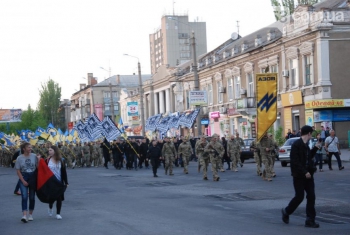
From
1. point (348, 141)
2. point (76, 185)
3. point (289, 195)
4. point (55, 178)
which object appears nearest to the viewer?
point (55, 178)

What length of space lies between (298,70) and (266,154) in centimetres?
2278

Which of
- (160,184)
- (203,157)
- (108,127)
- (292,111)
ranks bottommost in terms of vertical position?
(160,184)

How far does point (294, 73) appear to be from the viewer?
45719 mm

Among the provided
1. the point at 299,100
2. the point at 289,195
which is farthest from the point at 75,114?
the point at 289,195

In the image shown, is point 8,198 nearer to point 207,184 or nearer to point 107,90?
point 207,184

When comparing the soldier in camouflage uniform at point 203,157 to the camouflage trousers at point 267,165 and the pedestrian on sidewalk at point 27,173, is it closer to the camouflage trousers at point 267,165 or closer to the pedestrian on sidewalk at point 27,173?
the camouflage trousers at point 267,165

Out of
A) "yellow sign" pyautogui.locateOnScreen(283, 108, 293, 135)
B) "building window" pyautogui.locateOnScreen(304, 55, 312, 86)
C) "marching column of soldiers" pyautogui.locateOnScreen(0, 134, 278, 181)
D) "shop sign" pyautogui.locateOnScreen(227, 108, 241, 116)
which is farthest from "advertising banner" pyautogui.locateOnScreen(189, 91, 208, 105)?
"shop sign" pyautogui.locateOnScreen(227, 108, 241, 116)

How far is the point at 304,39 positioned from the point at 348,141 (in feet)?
23.3

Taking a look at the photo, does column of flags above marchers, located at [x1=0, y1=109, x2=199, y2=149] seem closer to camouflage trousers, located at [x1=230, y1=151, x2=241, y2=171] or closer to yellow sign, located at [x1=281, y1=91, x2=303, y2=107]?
yellow sign, located at [x1=281, y1=91, x2=303, y2=107]

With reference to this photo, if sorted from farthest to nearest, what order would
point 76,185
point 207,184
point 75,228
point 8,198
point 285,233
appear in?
point 76,185 < point 207,184 < point 8,198 < point 75,228 < point 285,233

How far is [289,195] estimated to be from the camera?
1689 cm

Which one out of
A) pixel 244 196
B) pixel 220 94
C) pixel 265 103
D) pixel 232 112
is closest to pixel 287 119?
pixel 232 112

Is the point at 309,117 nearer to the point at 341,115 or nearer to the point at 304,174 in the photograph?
the point at 341,115

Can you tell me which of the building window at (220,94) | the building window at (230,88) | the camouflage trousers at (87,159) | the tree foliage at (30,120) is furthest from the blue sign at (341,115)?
the tree foliage at (30,120)
